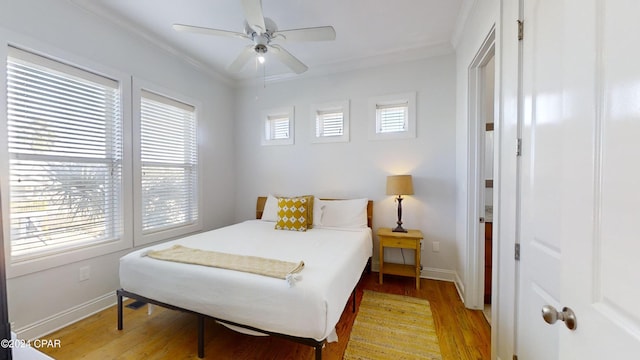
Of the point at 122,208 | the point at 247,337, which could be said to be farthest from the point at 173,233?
the point at 247,337

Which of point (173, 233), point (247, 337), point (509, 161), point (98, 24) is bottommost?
point (247, 337)

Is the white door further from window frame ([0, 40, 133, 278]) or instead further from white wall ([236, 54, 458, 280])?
window frame ([0, 40, 133, 278])

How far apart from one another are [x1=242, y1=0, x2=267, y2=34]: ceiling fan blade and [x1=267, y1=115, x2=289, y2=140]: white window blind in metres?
1.96

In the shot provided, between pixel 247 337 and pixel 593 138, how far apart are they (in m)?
2.29

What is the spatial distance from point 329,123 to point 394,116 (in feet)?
3.05

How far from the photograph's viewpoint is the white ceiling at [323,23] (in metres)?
2.21

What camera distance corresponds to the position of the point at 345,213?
3100 millimetres

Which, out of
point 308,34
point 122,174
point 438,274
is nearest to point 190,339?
point 122,174

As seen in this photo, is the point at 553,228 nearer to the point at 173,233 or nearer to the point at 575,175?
the point at 575,175

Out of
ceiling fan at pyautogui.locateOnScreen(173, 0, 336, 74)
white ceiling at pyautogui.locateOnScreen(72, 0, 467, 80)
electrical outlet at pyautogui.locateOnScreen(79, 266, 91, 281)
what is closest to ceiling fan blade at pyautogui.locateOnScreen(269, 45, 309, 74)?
ceiling fan at pyautogui.locateOnScreen(173, 0, 336, 74)

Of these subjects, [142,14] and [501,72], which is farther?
[142,14]

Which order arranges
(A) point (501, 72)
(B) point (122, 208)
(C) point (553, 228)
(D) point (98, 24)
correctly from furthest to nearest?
(B) point (122, 208) < (D) point (98, 24) < (A) point (501, 72) < (C) point (553, 228)

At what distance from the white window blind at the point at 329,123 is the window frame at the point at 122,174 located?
228cm

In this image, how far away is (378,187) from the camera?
3258 mm
